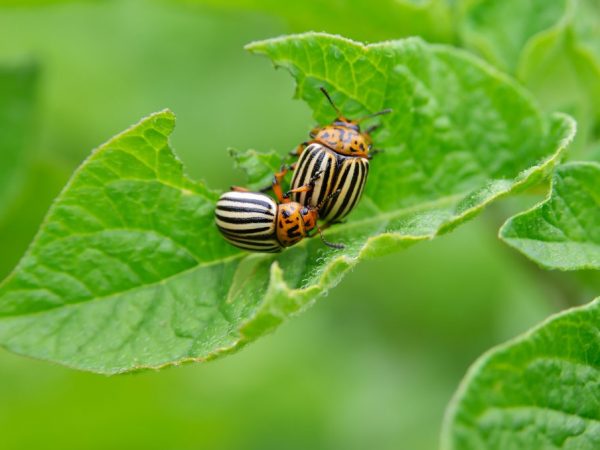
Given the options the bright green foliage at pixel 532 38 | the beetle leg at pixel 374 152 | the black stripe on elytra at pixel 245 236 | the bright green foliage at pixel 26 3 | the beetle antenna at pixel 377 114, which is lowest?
the black stripe on elytra at pixel 245 236

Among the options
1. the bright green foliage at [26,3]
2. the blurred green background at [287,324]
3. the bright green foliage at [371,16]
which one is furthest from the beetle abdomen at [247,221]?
the blurred green background at [287,324]

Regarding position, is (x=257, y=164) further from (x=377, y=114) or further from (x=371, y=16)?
(x=371, y=16)

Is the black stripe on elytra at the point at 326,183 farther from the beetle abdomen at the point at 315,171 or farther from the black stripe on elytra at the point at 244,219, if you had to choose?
the black stripe on elytra at the point at 244,219

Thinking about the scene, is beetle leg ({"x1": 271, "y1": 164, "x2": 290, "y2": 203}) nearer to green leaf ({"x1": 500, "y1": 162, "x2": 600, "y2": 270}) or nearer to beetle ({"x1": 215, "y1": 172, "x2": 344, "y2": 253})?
beetle ({"x1": 215, "y1": 172, "x2": 344, "y2": 253})

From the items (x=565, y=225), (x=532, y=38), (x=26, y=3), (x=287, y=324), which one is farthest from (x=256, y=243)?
(x=287, y=324)

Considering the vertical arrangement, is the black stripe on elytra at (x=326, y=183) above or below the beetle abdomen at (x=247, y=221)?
above

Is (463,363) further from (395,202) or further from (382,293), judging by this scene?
(395,202)

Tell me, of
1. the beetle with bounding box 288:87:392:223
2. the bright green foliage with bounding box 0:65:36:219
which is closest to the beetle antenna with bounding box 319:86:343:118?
the beetle with bounding box 288:87:392:223

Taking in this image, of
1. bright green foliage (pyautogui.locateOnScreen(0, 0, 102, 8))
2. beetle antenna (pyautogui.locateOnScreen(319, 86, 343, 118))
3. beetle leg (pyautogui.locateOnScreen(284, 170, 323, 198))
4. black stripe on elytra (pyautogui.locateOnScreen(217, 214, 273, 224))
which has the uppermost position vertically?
bright green foliage (pyautogui.locateOnScreen(0, 0, 102, 8))
